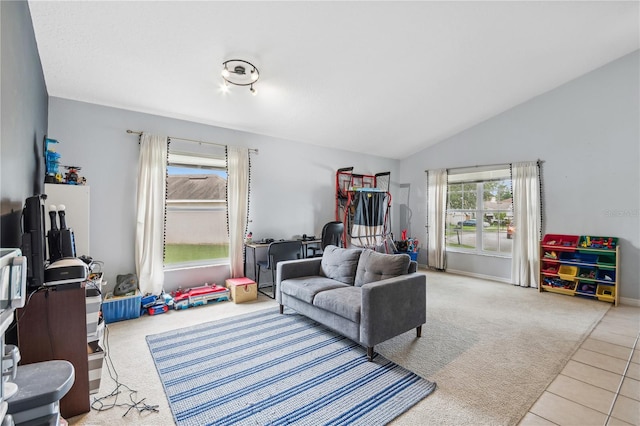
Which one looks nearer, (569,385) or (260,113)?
(569,385)

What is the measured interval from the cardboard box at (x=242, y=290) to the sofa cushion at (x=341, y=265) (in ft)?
3.58

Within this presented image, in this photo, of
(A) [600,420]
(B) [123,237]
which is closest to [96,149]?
(B) [123,237]

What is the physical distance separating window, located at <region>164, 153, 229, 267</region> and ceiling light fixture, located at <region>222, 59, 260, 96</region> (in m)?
Result: 1.43

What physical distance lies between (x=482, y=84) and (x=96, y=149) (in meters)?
5.23

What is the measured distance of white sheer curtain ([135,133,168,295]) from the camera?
3.59 meters

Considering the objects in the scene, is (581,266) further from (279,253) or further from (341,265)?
(279,253)

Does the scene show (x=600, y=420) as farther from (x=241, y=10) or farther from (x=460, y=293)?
(x=241, y=10)

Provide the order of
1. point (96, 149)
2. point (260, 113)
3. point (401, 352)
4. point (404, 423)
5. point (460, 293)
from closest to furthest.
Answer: point (404, 423) → point (401, 352) → point (96, 149) → point (260, 113) → point (460, 293)

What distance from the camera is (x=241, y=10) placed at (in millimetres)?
2324

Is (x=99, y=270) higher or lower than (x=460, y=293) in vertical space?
higher

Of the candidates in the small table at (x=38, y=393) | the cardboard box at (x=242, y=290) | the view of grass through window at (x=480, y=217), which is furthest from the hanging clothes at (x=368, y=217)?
the small table at (x=38, y=393)

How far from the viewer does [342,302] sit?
2.60m

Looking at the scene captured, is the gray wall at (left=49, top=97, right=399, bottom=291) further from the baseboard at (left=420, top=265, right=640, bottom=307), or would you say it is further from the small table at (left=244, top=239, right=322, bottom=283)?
the baseboard at (left=420, top=265, right=640, bottom=307)

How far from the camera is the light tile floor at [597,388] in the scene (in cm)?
179
